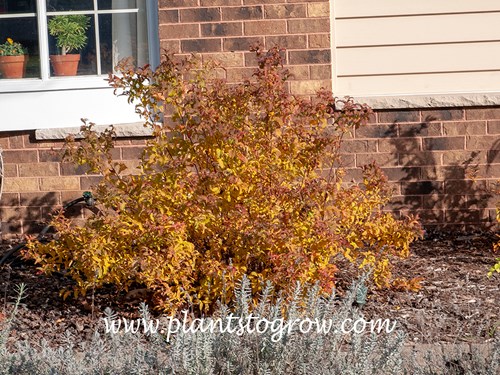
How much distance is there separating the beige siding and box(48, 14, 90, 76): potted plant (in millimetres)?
2048

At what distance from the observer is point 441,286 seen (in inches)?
235

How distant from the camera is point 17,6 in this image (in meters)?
7.77

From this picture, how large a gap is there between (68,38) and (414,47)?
279cm

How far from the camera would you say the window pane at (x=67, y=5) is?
7.76m

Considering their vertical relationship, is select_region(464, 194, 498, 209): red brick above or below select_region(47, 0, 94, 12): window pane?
below

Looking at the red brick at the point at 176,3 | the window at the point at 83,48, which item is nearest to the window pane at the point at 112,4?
the window at the point at 83,48

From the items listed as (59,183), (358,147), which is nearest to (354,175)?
(358,147)

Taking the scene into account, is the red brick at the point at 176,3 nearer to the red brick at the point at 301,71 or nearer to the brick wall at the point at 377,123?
the brick wall at the point at 377,123

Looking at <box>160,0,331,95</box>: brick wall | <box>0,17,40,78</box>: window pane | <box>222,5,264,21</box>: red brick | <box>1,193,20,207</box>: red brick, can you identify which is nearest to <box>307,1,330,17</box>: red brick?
<box>160,0,331,95</box>: brick wall

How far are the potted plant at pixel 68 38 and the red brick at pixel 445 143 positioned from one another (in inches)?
113

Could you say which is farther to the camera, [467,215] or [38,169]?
[38,169]

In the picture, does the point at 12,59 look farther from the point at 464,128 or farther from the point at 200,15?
A: the point at 464,128

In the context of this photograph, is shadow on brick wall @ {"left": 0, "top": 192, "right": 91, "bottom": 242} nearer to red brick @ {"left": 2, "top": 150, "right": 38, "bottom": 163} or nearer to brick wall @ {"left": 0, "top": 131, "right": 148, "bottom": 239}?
brick wall @ {"left": 0, "top": 131, "right": 148, "bottom": 239}

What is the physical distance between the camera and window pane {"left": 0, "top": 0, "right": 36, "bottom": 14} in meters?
7.75
